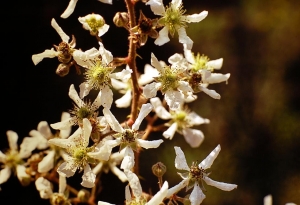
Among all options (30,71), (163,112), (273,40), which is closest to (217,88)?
(273,40)

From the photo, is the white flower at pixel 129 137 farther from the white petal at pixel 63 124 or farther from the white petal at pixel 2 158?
the white petal at pixel 2 158

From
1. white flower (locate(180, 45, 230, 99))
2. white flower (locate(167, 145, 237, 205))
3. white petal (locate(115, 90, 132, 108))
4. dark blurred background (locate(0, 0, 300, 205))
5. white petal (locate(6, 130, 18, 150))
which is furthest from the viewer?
dark blurred background (locate(0, 0, 300, 205))

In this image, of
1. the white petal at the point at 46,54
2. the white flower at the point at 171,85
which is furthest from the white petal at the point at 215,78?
the white petal at the point at 46,54

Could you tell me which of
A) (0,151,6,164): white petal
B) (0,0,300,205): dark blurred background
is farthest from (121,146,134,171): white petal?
(0,0,300,205): dark blurred background

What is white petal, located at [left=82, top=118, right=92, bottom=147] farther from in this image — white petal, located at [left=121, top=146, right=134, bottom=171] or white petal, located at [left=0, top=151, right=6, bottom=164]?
white petal, located at [left=0, top=151, right=6, bottom=164]

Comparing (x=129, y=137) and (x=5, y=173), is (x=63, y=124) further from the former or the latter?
(x=5, y=173)

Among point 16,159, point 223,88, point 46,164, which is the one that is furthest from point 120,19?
point 223,88
